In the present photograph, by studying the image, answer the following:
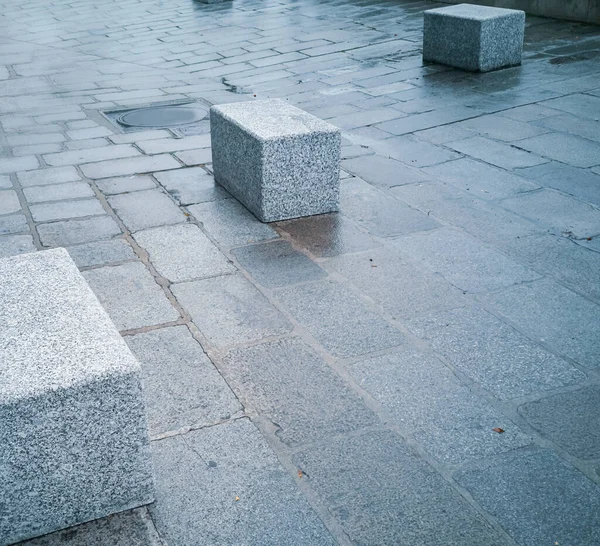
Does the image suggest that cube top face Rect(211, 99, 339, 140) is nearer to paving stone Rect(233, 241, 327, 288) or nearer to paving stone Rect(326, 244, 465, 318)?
paving stone Rect(233, 241, 327, 288)

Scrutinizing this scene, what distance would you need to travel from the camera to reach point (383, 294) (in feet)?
14.3

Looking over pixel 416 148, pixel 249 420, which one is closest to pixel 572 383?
pixel 249 420

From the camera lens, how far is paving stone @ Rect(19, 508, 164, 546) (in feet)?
8.76

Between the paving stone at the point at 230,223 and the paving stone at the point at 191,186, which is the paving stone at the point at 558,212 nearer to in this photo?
the paving stone at the point at 230,223

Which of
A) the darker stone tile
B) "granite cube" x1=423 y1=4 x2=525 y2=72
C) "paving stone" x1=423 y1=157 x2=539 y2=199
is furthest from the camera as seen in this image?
"granite cube" x1=423 y1=4 x2=525 y2=72

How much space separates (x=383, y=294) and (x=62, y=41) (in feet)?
34.3

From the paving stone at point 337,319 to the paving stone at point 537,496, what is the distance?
98cm

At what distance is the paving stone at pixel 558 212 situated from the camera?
5090 millimetres

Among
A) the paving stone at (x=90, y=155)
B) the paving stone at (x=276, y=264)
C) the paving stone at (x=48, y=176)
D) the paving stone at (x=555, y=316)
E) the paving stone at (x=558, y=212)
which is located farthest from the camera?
the paving stone at (x=90, y=155)

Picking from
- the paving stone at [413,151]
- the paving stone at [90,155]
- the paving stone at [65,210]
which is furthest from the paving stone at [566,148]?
the paving stone at [65,210]

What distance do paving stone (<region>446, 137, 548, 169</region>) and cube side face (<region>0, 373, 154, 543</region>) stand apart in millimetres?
4398

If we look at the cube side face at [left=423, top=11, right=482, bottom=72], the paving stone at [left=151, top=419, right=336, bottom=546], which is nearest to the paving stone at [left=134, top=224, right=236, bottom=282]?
the paving stone at [left=151, top=419, right=336, bottom=546]

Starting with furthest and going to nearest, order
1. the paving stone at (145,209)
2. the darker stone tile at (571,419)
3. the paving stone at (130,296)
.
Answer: the paving stone at (145,209) < the paving stone at (130,296) < the darker stone tile at (571,419)

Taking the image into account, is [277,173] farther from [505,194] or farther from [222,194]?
[505,194]
